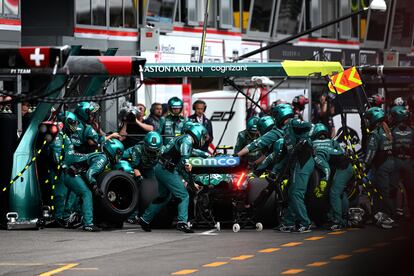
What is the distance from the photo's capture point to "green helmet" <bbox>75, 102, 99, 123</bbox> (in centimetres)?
2036

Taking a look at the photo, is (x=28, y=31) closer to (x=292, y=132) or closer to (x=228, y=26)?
(x=228, y=26)

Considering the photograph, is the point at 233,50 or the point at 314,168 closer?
the point at 314,168

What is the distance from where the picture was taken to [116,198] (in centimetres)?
2053

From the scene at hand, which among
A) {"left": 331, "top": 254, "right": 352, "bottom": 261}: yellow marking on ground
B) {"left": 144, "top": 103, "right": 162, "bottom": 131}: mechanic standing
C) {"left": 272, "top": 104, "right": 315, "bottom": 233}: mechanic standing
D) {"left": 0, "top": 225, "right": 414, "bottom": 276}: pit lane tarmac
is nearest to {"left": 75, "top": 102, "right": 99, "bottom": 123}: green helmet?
{"left": 0, "top": 225, "right": 414, "bottom": 276}: pit lane tarmac

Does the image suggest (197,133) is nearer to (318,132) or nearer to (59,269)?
(318,132)

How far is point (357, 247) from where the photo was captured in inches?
682

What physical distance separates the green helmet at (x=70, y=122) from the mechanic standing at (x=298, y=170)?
313 centimetres

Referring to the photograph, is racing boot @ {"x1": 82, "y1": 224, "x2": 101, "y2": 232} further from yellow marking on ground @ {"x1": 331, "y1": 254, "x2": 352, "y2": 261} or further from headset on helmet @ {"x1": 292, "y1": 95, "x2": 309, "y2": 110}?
yellow marking on ground @ {"x1": 331, "y1": 254, "x2": 352, "y2": 261}

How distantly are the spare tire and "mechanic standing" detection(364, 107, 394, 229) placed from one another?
11.5ft

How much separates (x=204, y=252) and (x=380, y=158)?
16.0 ft

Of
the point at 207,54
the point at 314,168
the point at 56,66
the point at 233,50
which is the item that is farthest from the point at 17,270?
the point at 233,50

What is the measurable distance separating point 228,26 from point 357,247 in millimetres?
25848

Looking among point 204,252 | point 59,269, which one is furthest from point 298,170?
point 59,269

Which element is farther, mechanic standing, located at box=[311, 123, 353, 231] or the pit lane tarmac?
mechanic standing, located at box=[311, 123, 353, 231]
